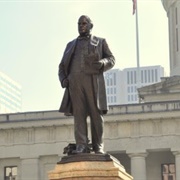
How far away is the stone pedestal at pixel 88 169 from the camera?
527 inches

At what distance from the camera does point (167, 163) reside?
72.1 meters

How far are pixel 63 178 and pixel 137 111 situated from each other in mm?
56377

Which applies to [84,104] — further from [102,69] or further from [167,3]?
[167,3]

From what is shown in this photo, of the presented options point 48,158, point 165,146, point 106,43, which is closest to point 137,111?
point 165,146

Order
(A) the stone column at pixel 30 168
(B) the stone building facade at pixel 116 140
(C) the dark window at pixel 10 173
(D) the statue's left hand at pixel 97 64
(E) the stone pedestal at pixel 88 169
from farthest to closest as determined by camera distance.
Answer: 1. (C) the dark window at pixel 10 173
2. (A) the stone column at pixel 30 168
3. (B) the stone building facade at pixel 116 140
4. (D) the statue's left hand at pixel 97 64
5. (E) the stone pedestal at pixel 88 169

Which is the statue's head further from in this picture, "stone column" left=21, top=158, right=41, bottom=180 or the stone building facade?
"stone column" left=21, top=158, right=41, bottom=180

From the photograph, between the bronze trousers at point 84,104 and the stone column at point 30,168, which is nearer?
the bronze trousers at point 84,104

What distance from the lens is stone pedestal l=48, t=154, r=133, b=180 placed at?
13.4 metres

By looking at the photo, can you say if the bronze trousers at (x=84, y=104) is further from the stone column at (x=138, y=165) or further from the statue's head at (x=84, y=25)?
the stone column at (x=138, y=165)

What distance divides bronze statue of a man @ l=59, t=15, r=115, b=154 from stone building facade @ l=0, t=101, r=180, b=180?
5457 cm

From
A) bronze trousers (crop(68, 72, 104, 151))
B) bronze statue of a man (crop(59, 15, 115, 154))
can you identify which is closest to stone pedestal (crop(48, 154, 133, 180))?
bronze statue of a man (crop(59, 15, 115, 154))

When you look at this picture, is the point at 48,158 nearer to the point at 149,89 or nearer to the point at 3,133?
the point at 3,133

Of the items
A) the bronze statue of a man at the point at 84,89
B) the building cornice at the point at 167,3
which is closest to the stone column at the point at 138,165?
the building cornice at the point at 167,3

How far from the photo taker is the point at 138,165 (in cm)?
6969
